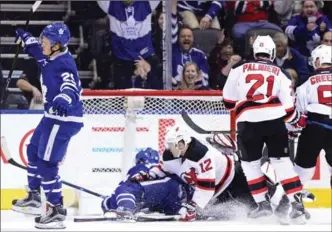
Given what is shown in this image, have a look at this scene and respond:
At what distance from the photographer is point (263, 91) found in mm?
6961

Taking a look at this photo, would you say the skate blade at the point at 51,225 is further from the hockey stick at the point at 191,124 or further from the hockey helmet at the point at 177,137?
the hockey stick at the point at 191,124

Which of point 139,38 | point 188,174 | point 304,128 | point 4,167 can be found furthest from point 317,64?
point 4,167

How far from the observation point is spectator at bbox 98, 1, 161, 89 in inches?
329

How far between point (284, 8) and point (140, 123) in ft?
5.84

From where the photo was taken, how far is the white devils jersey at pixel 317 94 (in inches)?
285

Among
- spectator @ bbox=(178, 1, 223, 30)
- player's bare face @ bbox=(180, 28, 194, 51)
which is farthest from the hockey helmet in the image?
spectator @ bbox=(178, 1, 223, 30)

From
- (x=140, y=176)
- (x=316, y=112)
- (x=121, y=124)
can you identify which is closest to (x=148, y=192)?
(x=140, y=176)

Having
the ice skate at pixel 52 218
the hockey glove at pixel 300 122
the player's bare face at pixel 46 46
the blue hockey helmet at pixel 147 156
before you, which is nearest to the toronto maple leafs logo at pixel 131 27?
the blue hockey helmet at pixel 147 156

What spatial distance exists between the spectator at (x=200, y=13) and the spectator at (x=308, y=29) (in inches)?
22.8

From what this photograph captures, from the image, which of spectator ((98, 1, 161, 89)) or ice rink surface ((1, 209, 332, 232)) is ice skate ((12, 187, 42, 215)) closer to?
ice rink surface ((1, 209, 332, 232))

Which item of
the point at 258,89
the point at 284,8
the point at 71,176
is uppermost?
the point at 284,8

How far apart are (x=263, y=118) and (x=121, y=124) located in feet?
4.15

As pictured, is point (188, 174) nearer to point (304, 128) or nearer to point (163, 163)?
point (163, 163)

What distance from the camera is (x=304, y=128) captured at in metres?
7.38
